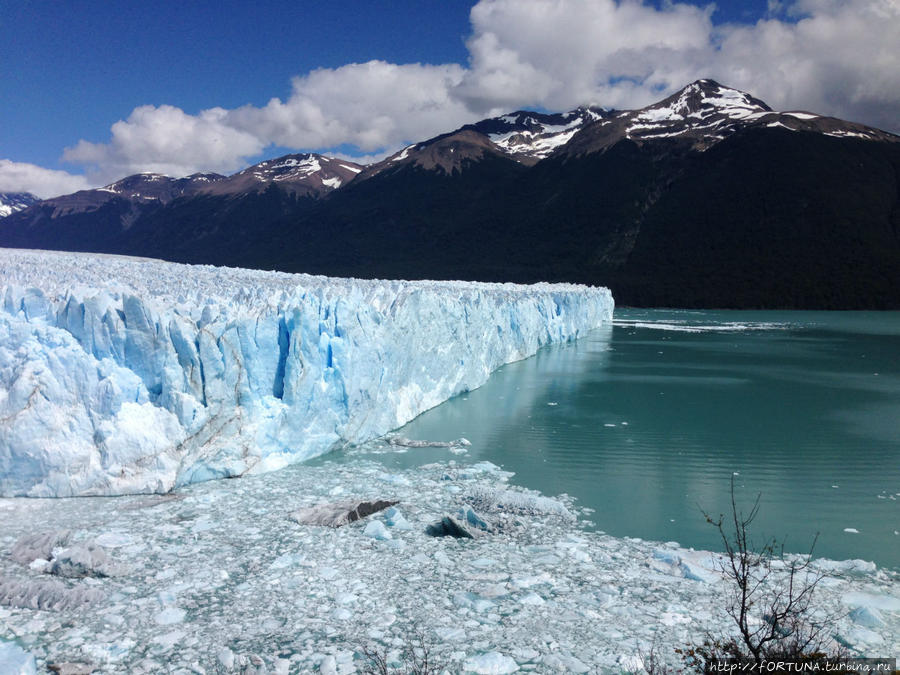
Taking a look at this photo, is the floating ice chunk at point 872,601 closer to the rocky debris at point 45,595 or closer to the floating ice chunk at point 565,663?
the floating ice chunk at point 565,663

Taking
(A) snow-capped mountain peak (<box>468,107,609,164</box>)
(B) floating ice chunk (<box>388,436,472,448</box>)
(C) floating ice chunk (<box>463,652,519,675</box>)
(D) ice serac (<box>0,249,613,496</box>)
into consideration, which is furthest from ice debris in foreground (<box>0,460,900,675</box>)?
(A) snow-capped mountain peak (<box>468,107,609,164</box>)

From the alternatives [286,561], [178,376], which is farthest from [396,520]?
[178,376]

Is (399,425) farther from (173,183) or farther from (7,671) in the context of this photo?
(173,183)

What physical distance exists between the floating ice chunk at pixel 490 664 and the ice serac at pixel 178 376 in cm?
327

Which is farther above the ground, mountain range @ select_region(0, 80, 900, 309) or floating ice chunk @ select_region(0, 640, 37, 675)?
mountain range @ select_region(0, 80, 900, 309)

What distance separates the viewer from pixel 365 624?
3.16 metres

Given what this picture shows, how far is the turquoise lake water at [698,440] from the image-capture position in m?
5.00

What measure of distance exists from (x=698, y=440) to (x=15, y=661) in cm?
714

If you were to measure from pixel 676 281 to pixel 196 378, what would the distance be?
4355 centimetres

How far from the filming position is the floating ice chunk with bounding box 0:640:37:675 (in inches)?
105

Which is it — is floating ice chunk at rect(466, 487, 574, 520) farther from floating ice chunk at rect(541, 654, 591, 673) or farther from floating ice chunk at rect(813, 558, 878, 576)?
floating ice chunk at rect(541, 654, 591, 673)

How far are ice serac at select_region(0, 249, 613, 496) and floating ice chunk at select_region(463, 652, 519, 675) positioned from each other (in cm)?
327

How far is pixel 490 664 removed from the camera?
2857mm

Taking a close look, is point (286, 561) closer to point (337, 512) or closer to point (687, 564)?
point (337, 512)
